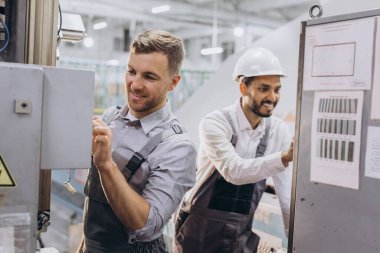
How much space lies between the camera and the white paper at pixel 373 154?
43.2 inches

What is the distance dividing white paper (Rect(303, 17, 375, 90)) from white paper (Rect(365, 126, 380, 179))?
0.11m

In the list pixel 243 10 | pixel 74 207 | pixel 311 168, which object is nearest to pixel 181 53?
pixel 311 168

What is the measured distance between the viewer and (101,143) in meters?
1.08

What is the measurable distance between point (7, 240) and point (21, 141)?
169 millimetres

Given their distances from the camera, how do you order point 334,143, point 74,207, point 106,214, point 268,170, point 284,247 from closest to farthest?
1. point 334,143
2. point 106,214
3. point 268,170
4. point 284,247
5. point 74,207

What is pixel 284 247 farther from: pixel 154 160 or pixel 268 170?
pixel 154 160

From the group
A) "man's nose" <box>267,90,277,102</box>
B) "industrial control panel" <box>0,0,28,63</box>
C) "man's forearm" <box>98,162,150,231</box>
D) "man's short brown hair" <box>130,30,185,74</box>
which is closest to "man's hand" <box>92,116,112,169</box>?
"man's forearm" <box>98,162,150,231</box>

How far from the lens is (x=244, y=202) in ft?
6.44

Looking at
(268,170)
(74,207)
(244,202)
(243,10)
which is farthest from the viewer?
(243,10)

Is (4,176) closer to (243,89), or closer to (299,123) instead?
(299,123)

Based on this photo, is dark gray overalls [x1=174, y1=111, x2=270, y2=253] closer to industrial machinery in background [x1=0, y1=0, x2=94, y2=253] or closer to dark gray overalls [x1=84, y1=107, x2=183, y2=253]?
dark gray overalls [x1=84, y1=107, x2=183, y2=253]

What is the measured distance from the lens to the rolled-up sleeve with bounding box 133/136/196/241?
4.02ft

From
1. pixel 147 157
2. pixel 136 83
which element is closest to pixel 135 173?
pixel 147 157

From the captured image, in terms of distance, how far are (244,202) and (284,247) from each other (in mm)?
623
